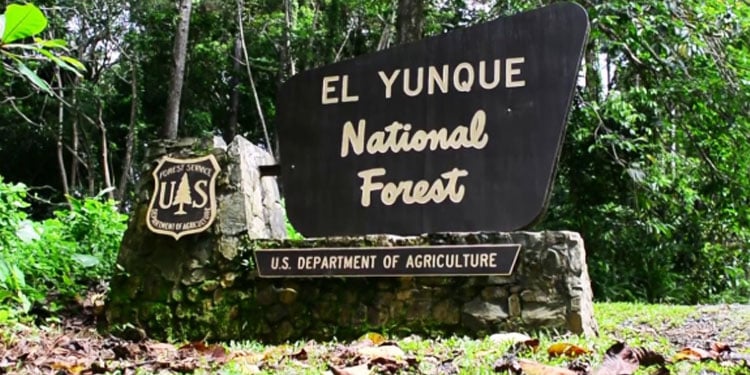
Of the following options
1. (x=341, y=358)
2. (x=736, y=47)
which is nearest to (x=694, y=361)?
(x=341, y=358)

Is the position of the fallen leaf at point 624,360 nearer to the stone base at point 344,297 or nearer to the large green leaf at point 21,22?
the stone base at point 344,297

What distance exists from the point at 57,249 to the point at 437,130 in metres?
2.90

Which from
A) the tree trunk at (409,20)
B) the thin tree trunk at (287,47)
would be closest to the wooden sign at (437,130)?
the tree trunk at (409,20)

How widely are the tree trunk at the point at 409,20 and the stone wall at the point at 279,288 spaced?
4204 mm

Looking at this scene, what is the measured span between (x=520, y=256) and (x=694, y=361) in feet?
4.88

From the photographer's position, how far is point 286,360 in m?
3.26

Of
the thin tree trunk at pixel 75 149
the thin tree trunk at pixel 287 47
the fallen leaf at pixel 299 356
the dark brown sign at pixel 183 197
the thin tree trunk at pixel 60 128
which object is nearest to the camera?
the fallen leaf at pixel 299 356

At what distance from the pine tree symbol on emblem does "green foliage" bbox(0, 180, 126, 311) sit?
924 millimetres

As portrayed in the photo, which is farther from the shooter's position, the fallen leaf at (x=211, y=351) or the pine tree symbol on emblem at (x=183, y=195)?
the pine tree symbol on emblem at (x=183, y=195)

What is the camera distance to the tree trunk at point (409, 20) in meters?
9.27

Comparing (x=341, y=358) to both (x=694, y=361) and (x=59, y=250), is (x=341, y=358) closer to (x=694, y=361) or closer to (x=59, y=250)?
(x=694, y=361)

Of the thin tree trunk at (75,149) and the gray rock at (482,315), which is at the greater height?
the thin tree trunk at (75,149)

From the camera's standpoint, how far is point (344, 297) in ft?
15.4

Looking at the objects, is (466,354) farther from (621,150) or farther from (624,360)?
(621,150)
